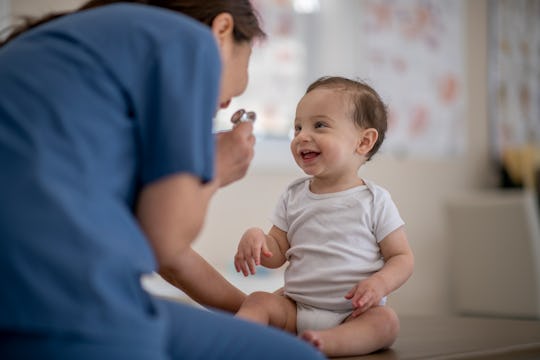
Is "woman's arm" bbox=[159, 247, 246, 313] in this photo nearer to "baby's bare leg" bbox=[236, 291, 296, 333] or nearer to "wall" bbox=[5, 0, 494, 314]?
"baby's bare leg" bbox=[236, 291, 296, 333]

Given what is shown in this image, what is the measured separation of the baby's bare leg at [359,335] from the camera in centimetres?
122

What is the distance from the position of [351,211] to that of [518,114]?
4.07 m

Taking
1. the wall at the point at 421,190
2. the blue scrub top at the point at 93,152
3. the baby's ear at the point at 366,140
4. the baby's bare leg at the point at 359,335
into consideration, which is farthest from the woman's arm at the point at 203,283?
the wall at the point at 421,190

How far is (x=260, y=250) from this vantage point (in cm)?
132

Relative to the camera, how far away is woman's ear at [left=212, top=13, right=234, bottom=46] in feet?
3.65

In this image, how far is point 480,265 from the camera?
392 centimetres

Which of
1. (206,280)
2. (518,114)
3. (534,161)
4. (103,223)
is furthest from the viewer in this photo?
(518,114)

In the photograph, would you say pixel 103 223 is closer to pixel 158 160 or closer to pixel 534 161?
pixel 158 160

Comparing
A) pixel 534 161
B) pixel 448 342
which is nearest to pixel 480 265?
pixel 534 161

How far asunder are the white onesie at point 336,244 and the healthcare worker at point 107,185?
13.0 inches

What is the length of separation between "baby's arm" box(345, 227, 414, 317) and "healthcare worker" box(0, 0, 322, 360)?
0.89 ft

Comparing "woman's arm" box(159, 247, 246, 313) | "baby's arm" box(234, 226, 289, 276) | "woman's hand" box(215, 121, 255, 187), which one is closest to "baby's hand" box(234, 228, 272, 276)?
"baby's arm" box(234, 226, 289, 276)

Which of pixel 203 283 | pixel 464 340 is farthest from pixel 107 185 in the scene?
pixel 464 340

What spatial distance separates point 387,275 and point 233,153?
37 centimetres
